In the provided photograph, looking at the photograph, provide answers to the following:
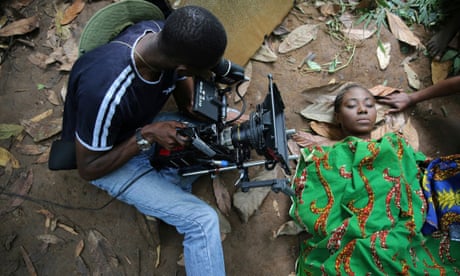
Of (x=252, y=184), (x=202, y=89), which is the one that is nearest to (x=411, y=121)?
(x=252, y=184)

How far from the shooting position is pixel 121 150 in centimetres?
168

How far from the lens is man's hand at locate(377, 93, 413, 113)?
247 cm

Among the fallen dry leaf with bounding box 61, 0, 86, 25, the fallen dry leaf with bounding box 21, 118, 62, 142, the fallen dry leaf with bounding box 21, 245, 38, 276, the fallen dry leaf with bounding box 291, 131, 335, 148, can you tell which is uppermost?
the fallen dry leaf with bounding box 291, 131, 335, 148

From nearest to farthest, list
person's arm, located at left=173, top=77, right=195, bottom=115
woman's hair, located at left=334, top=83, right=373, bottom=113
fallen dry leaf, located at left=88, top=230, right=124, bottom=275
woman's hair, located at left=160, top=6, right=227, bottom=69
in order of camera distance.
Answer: woman's hair, located at left=160, top=6, right=227, bottom=69 < person's arm, located at left=173, top=77, right=195, bottom=115 < fallen dry leaf, located at left=88, top=230, right=124, bottom=275 < woman's hair, located at left=334, top=83, right=373, bottom=113

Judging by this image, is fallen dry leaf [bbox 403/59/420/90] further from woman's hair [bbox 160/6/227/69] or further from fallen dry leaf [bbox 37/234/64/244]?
fallen dry leaf [bbox 37/234/64/244]

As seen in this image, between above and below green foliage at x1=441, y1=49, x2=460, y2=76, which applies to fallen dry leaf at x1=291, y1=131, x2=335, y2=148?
below

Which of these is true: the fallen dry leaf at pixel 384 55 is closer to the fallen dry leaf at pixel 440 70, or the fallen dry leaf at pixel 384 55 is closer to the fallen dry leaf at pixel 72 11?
the fallen dry leaf at pixel 440 70

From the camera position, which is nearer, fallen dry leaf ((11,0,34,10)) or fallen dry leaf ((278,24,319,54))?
fallen dry leaf ((278,24,319,54))

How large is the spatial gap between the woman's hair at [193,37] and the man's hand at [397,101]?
1.66 metres

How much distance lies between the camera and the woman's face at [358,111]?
7.37 feet

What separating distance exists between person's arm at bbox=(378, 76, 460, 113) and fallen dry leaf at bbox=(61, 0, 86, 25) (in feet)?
8.28

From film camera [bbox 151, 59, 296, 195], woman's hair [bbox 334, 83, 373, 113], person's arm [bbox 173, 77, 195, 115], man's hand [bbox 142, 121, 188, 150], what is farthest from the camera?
woman's hair [bbox 334, 83, 373, 113]

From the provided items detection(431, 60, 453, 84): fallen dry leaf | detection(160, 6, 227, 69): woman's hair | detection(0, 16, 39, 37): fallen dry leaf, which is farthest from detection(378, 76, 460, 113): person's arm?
detection(0, 16, 39, 37): fallen dry leaf

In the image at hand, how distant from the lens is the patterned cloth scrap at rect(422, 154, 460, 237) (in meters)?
1.86
